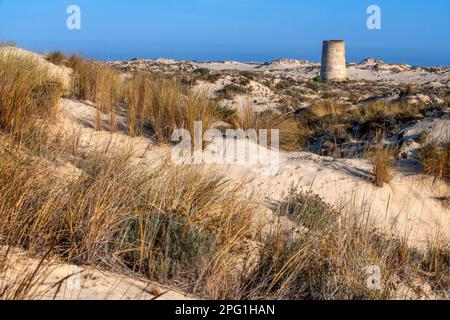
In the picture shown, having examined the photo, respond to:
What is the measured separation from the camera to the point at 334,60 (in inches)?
1208

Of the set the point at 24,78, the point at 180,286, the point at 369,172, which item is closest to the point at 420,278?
the point at 180,286

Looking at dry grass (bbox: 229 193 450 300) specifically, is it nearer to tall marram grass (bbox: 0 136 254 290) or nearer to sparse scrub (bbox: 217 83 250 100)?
tall marram grass (bbox: 0 136 254 290)

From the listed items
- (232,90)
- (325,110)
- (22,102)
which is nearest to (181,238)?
(22,102)

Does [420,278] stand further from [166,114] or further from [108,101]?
[108,101]

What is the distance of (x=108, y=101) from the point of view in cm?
778

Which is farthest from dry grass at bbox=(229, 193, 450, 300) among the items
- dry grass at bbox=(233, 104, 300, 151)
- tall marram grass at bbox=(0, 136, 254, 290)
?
dry grass at bbox=(233, 104, 300, 151)

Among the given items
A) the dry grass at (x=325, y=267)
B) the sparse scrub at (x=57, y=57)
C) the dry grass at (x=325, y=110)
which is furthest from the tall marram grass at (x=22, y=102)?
the dry grass at (x=325, y=110)

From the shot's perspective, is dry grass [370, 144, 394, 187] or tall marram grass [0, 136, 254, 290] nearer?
tall marram grass [0, 136, 254, 290]

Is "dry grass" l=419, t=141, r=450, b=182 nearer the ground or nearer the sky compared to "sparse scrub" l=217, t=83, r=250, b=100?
nearer the ground

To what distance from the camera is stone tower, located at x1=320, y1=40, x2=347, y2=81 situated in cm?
3059

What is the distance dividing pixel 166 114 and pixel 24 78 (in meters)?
2.15

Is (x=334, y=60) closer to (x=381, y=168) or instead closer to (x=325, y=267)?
(x=381, y=168)
